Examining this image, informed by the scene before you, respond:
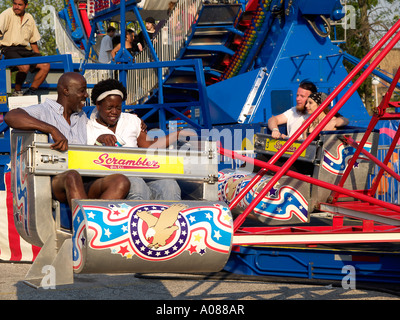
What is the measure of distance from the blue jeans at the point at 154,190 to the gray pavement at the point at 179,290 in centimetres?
142

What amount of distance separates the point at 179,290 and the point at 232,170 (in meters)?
2.00

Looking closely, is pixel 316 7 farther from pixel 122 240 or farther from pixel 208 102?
pixel 122 240

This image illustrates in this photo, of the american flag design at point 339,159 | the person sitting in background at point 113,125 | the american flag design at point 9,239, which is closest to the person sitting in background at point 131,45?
the american flag design at point 9,239

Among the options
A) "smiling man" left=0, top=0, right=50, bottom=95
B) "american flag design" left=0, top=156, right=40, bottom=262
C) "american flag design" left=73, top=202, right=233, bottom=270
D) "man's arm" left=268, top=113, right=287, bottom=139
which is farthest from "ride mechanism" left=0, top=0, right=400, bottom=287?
"smiling man" left=0, top=0, right=50, bottom=95

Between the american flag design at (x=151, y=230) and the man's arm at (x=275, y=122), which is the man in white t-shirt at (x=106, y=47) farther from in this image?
the american flag design at (x=151, y=230)

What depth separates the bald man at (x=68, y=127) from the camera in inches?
146

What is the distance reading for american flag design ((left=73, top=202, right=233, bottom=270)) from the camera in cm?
326

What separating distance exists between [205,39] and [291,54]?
6.20 ft

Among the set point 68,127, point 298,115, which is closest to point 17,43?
point 298,115

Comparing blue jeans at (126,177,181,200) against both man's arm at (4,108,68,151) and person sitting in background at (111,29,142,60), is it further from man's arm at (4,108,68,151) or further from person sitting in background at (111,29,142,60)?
person sitting in background at (111,29,142,60)

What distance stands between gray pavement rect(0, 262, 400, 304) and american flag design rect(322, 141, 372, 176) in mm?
1214

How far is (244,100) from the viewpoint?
380 inches

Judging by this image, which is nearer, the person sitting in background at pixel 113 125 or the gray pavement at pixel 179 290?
the person sitting in background at pixel 113 125

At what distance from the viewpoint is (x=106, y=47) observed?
489 inches
